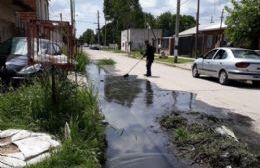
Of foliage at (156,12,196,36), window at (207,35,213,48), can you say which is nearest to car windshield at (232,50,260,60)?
window at (207,35,213,48)

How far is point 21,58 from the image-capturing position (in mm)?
11547

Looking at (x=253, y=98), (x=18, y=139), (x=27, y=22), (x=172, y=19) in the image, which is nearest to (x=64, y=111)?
(x=18, y=139)

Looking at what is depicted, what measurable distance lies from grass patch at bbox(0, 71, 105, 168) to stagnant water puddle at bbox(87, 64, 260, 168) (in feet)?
1.47

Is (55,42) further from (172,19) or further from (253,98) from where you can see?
(172,19)

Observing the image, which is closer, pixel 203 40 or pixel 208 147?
pixel 208 147

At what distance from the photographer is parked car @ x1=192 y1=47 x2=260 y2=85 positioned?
15734 mm

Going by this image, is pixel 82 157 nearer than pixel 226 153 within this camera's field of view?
Yes

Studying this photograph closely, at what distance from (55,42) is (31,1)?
19.4 metres

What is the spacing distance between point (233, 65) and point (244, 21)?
950 cm

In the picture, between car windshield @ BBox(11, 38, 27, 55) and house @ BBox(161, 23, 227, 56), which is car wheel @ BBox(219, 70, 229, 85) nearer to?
car windshield @ BBox(11, 38, 27, 55)

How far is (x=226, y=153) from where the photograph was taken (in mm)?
6121

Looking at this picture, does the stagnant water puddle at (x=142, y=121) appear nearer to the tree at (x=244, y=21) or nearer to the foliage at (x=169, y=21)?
the tree at (x=244, y=21)

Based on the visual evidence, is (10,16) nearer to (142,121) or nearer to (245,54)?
(245,54)

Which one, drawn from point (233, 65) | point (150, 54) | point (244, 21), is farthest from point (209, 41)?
point (233, 65)
